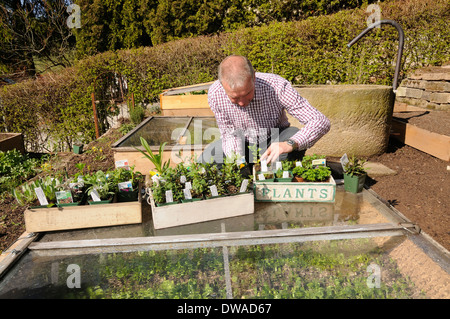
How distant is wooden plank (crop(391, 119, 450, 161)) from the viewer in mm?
3449

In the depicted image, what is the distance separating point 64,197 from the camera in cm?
174

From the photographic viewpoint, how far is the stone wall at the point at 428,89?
4.61m

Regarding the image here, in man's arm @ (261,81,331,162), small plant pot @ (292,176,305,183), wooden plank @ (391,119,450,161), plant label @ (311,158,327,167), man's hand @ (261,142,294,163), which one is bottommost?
wooden plank @ (391,119,450,161)

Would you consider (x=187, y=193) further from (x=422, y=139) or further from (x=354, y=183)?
(x=422, y=139)

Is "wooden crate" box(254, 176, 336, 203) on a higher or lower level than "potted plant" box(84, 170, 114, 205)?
lower

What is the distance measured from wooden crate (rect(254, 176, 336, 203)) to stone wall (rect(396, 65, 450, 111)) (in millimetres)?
3954

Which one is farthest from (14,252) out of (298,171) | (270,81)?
(270,81)

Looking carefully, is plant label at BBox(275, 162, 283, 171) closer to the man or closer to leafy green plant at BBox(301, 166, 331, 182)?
the man

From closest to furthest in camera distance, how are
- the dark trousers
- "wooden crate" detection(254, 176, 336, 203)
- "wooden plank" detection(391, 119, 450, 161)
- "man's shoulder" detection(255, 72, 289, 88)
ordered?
"wooden crate" detection(254, 176, 336, 203)
"man's shoulder" detection(255, 72, 289, 88)
the dark trousers
"wooden plank" detection(391, 119, 450, 161)

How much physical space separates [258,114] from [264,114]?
52 millimetres

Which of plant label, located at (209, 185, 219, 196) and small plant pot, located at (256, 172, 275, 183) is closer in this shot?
plant label, located at (209, 185, 219, 196)

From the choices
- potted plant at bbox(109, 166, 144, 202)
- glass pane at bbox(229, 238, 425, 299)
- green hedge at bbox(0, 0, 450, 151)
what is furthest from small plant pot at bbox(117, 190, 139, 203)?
green hedge at bbox(0, 0, 450, 151)

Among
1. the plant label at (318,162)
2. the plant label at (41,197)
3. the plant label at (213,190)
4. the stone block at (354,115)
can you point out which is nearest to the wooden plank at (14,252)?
the plant label at (41,197)

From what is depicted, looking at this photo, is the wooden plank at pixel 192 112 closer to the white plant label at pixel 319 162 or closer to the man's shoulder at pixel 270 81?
the man's shoulder at pixel 270 81
